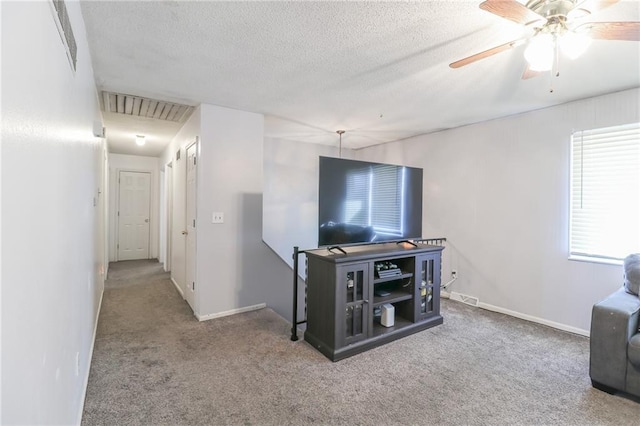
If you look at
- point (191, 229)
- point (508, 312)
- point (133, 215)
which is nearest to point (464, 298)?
point (508, 312)

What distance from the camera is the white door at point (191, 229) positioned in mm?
3400

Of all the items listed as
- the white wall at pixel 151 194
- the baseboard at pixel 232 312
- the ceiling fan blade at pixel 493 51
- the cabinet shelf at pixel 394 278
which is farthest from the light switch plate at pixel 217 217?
the white wall at pixel 151 194

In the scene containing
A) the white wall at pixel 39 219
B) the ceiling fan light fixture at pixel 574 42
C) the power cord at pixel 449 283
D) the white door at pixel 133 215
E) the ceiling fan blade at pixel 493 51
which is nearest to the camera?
the white wall at pixel 39 219

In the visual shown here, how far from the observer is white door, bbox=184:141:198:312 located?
3400 millimetres

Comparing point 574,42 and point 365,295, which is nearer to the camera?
point 574,42

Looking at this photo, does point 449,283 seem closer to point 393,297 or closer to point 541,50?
point 393,297

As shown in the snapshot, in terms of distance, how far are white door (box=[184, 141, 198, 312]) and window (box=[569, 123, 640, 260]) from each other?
4.10 metres

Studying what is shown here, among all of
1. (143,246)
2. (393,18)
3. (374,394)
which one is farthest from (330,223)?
(143,246)

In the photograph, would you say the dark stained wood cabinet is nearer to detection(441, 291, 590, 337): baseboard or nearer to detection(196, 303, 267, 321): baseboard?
detection(441, 291, 590, 337): baseboard

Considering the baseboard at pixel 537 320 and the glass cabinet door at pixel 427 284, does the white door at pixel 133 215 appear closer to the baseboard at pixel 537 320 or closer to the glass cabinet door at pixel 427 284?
the glass cabinet door at pixel 427 284

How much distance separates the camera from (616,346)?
201cm

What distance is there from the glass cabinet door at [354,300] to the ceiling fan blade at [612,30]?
2053mm

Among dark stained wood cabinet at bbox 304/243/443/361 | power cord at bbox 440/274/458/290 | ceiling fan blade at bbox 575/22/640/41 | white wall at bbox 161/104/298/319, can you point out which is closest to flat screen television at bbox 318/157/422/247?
dark stained wood cabinet at bbox 304/243/443/361

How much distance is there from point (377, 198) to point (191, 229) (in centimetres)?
222
